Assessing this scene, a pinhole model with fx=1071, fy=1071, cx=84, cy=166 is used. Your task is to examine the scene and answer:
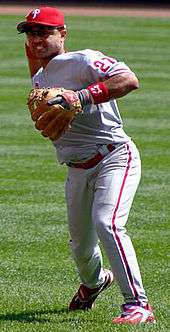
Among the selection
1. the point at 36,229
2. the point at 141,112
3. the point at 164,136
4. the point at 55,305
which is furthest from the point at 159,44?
the point at 55,305

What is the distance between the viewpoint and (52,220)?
9.14 m

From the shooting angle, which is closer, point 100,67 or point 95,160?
point 100,67

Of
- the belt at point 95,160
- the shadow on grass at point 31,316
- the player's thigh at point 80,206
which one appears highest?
the belt at point 95,160

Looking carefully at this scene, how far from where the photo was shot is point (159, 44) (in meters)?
24.6

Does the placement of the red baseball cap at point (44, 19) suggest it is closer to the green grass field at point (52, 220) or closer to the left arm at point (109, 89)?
the left arm at point (109, 89)

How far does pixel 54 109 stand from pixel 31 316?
127cm

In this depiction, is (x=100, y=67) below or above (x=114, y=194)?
above

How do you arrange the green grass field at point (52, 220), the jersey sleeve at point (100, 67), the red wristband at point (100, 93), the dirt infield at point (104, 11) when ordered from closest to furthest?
the red wristband at point (100, 93) → the jersey sleeve at point (100, 67) → the green grass field at point (52, 220) → the dirt infield at point (104, 11)

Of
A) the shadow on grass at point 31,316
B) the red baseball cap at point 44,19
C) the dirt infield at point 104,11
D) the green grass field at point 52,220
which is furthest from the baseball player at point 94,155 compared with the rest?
the dirt infield at point 104,11

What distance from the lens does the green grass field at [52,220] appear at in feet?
20.8

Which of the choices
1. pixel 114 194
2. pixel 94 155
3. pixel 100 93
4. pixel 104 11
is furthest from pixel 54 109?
pixel 104 11

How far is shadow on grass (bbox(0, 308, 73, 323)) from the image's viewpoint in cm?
610

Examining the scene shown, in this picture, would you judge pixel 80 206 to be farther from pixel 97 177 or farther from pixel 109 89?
pixel 109 89

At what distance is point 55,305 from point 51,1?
29.5 meters
